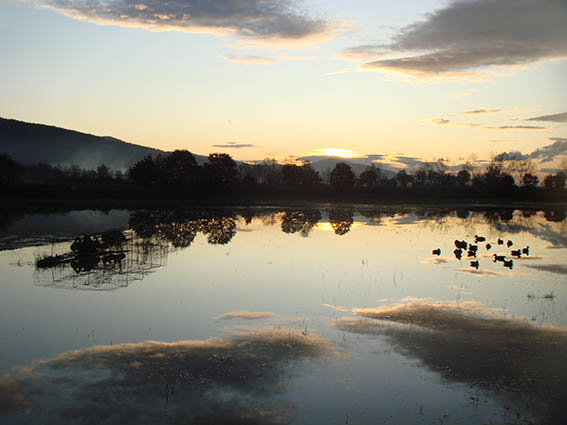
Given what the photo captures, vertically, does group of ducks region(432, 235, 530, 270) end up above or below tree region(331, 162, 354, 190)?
below

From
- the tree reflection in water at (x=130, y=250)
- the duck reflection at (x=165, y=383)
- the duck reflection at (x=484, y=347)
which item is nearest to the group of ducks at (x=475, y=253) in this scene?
the tree reflection in water at (x=130, y=250)

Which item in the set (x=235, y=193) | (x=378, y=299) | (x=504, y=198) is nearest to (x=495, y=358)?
(x=378, y=299)

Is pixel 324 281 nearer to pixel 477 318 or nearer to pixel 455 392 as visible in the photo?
pixel 477 318

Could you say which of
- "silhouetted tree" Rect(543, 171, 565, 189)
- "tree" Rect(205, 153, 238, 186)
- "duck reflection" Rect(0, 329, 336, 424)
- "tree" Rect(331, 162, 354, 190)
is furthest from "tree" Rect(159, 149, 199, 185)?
"silhouetted tree" Rect(543, 171, 565, 189)

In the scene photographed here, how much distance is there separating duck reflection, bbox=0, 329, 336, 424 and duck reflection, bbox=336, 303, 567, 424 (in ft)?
8.58

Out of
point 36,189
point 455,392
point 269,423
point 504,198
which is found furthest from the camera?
point 504,198

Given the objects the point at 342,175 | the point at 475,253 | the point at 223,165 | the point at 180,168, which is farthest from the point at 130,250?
the point at 342,175

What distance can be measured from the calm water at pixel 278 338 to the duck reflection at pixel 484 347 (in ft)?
0.19

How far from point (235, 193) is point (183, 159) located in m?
29.8

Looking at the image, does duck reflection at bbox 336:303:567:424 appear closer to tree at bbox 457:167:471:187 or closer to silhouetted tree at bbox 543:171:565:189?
tree at bbox 457:167:471:187

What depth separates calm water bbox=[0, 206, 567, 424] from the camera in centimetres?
984

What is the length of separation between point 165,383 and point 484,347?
8615mm

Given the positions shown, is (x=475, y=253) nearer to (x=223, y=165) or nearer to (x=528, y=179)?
(x=223, y=165)

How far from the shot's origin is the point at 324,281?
22.1m
